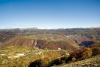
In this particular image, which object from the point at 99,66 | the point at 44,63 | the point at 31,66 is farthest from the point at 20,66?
the point at 99,66

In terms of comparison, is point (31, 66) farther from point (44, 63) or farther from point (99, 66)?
point (99, 66)

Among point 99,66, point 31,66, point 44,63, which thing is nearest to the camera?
point 99,66

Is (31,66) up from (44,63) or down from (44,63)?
down

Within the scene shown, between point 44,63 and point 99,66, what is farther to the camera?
point 44,63

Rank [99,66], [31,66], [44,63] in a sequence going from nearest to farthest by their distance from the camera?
[99,66], [44,63], [31,66]

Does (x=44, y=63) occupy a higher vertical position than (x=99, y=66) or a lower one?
lower

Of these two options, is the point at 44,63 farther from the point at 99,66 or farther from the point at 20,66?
the point at 99,66

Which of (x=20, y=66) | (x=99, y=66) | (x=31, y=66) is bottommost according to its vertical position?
(x=31, y=66)

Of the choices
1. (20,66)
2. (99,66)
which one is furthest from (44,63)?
(99,66)
